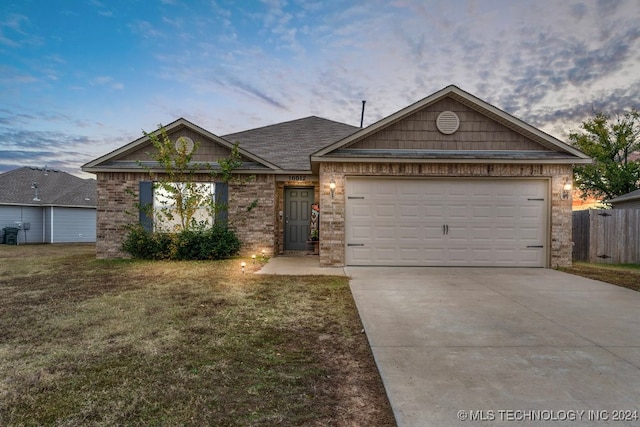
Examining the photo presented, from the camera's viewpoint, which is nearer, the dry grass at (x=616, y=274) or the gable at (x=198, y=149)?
the dry grass at (x=616, y=274)

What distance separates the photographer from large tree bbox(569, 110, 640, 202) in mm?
20188

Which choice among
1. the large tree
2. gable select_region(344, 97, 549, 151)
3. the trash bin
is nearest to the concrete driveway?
gable select_region(344, 97, 549, 151)

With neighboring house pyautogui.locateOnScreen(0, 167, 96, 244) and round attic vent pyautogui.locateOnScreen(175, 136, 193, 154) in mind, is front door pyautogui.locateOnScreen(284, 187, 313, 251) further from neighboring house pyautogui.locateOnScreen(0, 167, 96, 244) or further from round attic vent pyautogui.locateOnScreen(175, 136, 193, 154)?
neighboring house pyautogui.locateOnScreen(0, 167, 96, 244)

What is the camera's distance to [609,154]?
21.2m

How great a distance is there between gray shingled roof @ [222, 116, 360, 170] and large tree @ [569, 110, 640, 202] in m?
16.9

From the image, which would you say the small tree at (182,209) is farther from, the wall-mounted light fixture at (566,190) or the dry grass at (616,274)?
the dry grass at (616,274)

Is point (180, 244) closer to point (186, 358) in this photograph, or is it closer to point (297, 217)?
point (297, 217)

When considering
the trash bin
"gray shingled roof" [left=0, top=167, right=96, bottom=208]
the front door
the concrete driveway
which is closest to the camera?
the concrete driveway

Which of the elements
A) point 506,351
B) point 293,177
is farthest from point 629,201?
point 506,351

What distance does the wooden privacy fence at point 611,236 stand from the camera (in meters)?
9.82

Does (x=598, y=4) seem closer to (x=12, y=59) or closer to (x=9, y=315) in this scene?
(x=9, y=315)

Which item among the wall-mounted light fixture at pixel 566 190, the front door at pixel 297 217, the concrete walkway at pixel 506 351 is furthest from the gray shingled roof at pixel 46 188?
the wall-mounted light fixture at pixel 566 190

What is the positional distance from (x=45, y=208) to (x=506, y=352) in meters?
23.3

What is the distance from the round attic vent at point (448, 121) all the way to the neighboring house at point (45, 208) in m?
20.0
